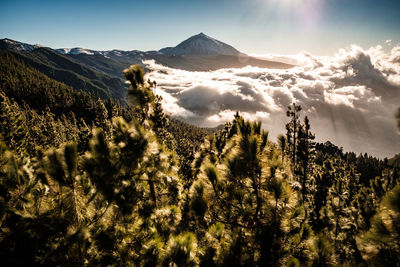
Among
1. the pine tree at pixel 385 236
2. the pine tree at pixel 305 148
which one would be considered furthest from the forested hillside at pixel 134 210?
the pine tree at pixel 305 148

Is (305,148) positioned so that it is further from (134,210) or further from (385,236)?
(134,210)

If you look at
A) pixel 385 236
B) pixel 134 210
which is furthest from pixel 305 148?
pixel 134 210

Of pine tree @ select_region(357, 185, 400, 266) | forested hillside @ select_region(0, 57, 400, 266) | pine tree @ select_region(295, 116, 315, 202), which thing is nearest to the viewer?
pine tree @ select_region(357, 185, 400, 266)

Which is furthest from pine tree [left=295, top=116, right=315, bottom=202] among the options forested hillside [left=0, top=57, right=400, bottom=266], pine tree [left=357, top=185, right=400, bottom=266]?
pine tree [left=357, top=185, right=400, bottom=266]

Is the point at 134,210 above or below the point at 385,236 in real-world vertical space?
below

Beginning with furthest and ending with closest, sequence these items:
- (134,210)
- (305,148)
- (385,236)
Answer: (305,148) < (134,210) < (385,236)

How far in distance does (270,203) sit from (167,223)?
3.05 meters

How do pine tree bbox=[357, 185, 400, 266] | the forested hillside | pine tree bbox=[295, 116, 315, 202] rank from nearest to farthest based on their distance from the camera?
pine tree bbox=[357, 185, 400, 266], the forested hillside, pine tree bbox=[295, 116, 315, 202]

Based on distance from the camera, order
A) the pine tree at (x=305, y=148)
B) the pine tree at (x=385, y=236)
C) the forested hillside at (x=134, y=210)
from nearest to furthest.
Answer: the pine tree at (x=385, y=236) < the forested hillside at (x=134, y=210) < the pine tree at (x=305, y=148)

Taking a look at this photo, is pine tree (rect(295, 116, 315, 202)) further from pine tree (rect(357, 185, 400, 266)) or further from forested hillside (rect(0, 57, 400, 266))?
pine tree (rect(357, 185, 400, 266))

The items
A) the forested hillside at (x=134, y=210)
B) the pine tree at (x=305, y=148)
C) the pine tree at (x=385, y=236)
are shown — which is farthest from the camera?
the pine tree at (x=305, y=148)

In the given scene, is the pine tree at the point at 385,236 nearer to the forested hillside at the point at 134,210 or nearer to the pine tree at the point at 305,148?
the forested hillside at the point at 134,210

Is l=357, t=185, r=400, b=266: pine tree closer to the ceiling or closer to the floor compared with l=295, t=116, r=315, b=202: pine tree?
closer to the ceiling

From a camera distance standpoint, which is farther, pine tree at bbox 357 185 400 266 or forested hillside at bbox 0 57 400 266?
forested hillside at bbox 0 57 400 266
